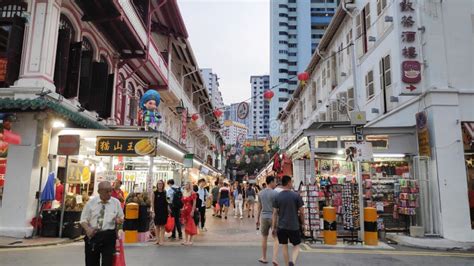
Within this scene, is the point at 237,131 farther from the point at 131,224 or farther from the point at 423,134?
the point at 131,224

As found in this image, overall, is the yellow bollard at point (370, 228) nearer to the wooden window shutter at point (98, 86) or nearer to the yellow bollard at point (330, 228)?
the yellow bollard at point (330, 228)

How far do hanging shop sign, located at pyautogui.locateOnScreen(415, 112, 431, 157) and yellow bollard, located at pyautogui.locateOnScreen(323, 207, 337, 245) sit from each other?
11.8ft

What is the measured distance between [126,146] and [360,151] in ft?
23.0

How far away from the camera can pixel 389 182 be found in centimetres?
1238

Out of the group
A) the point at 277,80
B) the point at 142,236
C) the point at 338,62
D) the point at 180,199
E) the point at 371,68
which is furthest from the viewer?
the point at 277,80

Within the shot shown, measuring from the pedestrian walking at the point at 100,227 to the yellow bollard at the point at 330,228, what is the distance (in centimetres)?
692

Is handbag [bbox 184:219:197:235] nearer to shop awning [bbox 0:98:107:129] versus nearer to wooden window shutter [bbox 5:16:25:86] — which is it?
shop awning [bbox 0:98:107:129]

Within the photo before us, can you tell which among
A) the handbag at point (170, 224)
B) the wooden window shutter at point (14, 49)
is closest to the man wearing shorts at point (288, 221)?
the handbag at point (170, 224)

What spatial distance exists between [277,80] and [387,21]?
236 feet

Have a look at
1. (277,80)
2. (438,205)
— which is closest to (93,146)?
(438,205)

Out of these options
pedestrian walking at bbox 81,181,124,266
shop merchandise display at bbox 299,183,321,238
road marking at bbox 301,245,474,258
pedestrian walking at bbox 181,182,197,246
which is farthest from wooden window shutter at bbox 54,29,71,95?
road marking at bbox 301,245,474,258

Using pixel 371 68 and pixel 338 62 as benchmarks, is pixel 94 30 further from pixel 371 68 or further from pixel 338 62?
pixel 338 62

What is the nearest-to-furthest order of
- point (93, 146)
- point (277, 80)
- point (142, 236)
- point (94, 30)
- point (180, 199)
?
point (142, 236) → point (180, 199) → point (93, 146) → point (94, 30) → point (277, 80)

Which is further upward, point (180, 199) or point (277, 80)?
point (277, 80)
